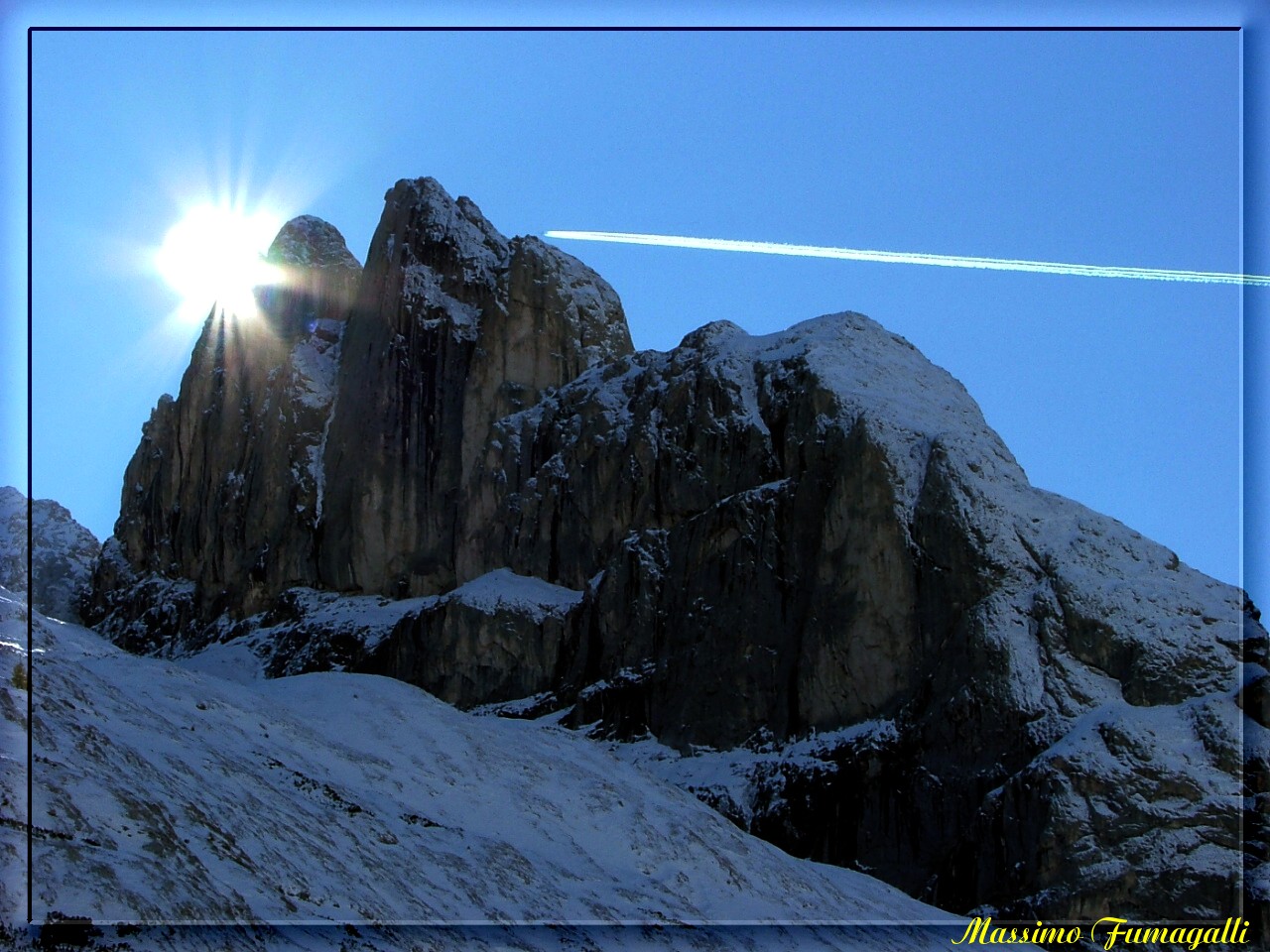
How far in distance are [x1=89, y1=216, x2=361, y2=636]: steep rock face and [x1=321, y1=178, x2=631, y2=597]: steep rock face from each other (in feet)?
11.0

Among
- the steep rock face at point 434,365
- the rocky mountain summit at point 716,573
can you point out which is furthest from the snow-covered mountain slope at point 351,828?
the steep rock face at point 434,365

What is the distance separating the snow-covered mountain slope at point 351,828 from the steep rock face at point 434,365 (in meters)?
71.4

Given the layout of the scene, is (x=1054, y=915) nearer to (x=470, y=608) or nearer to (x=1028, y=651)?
(x=1028, y=651)

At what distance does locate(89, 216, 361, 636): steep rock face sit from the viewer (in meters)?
156

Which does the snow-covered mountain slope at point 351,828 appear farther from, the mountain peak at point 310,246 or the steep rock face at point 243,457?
the mountain peak at point 310,246

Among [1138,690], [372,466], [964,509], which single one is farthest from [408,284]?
A: [1138,690]

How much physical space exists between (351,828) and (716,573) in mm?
69221

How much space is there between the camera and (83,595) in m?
173

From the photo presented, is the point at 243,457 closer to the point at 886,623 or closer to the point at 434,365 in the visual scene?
the point at 434,365

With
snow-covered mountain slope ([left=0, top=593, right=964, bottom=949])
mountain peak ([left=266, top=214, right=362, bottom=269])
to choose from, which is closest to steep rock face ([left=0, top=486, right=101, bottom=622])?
mountain peak ([left=266, top=214, right=362, bottom=269])

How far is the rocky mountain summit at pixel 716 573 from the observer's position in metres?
99.6

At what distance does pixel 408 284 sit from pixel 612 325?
14599mm

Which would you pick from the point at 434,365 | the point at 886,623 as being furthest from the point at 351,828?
the point at 434,365

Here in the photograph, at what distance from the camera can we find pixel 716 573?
12206 centimetres
